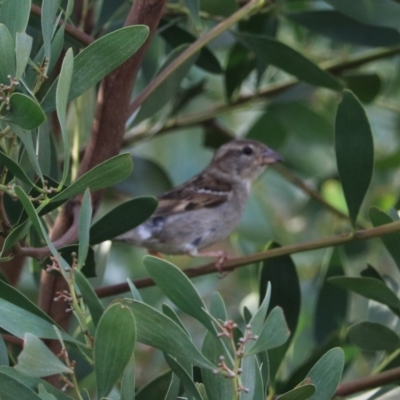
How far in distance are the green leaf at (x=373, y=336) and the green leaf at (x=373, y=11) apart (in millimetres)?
697

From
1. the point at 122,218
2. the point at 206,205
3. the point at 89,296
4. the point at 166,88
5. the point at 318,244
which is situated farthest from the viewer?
the point at 206,205

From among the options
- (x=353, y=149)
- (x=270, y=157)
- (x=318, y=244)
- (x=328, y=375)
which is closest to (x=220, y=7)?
(x=353, y=149)

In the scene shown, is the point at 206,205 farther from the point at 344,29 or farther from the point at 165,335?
the point at 165,335

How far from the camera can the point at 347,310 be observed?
7.66ft

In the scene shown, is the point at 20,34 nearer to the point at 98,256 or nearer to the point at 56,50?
the point at 56,50

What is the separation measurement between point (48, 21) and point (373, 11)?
919mm

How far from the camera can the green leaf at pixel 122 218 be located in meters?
1.49

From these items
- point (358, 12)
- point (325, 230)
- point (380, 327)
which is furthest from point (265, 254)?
point (325, 230)

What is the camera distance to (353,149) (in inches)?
65.9

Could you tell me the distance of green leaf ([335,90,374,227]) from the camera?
1.61 meters

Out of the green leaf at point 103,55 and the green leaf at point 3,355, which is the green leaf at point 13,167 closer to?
the green leaf at point 103,55

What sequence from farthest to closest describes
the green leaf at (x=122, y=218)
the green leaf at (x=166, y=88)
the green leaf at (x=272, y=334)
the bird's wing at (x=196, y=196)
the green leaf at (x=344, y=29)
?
1. the bird's wing at (x=196, y=196)
2. the green leaf at (x=344, y=29)
3. the green leaf at (x=166, y=88)
4. the green leaf at (x=122, y=218)
5. the green leaf at (x=272, y=334)

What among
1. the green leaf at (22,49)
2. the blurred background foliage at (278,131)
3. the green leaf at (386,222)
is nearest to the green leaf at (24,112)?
the green leaf at (22,49)

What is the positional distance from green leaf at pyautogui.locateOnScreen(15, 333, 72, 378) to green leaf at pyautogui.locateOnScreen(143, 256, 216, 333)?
0.18 meters
